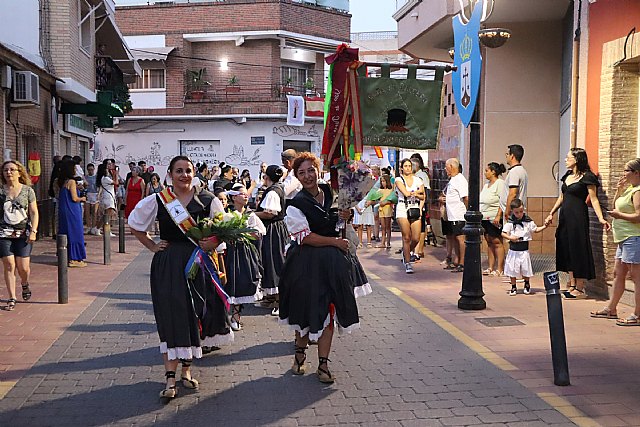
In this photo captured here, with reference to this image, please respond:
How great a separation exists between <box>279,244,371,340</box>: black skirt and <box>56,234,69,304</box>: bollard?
14.3 ft

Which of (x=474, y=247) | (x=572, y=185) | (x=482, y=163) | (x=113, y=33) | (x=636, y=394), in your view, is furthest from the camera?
(x=113, y=33)

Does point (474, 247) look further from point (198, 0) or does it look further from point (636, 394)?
point (198, 0)

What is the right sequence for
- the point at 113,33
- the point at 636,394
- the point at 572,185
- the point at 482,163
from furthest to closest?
the point at 113,33
the point at 482,163
the point at 572,185
the point at 636,394

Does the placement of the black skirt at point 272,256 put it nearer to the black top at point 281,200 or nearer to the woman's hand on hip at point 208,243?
the black top at point 281,200

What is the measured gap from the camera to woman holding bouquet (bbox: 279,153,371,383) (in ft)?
20.2

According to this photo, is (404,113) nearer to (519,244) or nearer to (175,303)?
(519,244)

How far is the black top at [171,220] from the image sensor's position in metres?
5.79

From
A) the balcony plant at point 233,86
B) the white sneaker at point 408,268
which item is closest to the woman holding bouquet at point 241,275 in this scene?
the white sneaker at point 408,268

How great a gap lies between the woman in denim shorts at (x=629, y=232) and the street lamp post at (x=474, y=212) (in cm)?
164

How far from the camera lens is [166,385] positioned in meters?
5.80

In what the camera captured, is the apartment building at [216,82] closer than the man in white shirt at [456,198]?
No

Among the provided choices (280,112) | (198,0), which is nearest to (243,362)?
(280,112)

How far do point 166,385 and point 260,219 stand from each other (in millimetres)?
3118

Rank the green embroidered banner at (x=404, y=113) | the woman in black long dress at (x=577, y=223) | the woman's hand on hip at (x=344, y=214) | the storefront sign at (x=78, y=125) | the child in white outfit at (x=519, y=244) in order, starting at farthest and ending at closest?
the storefront sign at (x=78, y=125), the child in white outfit at (x=519, y=244), the woman in black long dress at (x=577, y=223), the green embroidered banner at (x=404, y=113), the woman's hand on hip at (x=344, y=214)
